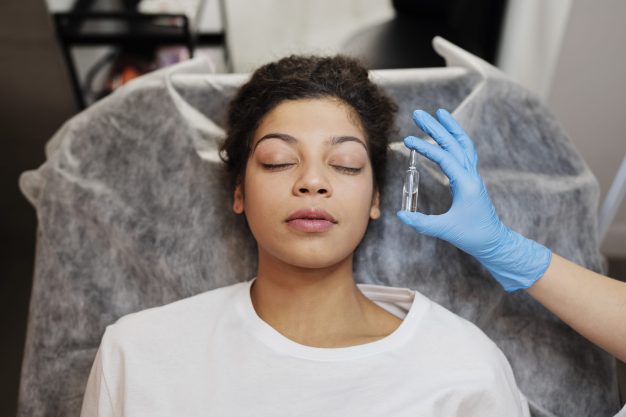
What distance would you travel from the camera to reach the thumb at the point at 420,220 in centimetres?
113

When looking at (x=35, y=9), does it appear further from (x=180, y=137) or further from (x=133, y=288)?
(x=133, y=288)

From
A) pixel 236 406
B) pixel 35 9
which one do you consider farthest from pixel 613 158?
pixel 35 9

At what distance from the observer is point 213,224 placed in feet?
4.69

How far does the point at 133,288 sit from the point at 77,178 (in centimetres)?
30

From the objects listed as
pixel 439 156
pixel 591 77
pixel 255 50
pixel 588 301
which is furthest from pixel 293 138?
pixel 255 50

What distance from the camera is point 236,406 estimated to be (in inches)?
43.1

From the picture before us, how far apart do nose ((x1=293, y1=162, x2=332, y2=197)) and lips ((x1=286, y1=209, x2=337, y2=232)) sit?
36mm

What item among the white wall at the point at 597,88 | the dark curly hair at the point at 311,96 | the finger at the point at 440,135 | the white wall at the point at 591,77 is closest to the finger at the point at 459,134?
the finger at the point at 440,135

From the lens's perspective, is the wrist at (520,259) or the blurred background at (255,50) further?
the blurred background at (255,50)

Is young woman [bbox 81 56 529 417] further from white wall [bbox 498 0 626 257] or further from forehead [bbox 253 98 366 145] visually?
white wall [bbox 498 0 626 257]

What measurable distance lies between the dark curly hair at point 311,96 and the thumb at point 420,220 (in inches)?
7.0

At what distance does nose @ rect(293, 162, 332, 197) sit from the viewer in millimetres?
1095

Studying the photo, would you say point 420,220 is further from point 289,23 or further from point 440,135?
point 289,23

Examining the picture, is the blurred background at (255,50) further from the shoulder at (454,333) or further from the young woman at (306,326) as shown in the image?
the young woman at (306,326)
